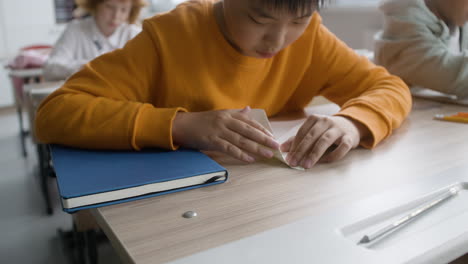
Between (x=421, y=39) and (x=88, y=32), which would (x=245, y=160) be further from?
(x=88, y=32)

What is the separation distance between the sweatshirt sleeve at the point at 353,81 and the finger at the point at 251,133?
0.23m

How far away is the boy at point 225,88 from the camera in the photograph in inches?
25.0

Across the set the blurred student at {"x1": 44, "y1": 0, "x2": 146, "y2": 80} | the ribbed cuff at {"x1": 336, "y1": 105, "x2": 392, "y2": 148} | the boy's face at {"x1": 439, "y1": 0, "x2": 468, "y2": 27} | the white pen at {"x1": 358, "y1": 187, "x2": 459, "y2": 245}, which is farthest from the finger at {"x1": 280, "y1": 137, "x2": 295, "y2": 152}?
the blurred student at {"x1": 44, "y1": 0, "x2": 146, "y2": 80}

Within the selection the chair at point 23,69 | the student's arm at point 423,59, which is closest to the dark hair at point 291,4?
the student's arm at point 423,59

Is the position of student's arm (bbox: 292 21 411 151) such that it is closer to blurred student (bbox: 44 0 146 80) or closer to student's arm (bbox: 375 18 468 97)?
student's arm (bbox: 375 18 468 97)

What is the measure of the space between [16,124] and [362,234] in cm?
349

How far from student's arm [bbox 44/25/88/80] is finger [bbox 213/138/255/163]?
157 centimetres

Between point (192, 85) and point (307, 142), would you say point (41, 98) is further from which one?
point (307, 142)

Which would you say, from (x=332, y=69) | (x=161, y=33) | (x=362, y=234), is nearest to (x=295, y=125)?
(x=332, y=69)

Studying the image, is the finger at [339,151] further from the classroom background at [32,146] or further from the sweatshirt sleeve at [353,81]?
the classroom background at [32,146]

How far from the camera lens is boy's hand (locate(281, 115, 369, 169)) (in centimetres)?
63

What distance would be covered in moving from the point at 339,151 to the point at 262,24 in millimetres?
234

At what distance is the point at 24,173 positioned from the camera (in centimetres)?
230

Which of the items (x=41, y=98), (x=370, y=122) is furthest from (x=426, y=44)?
(x=41, y=98)
